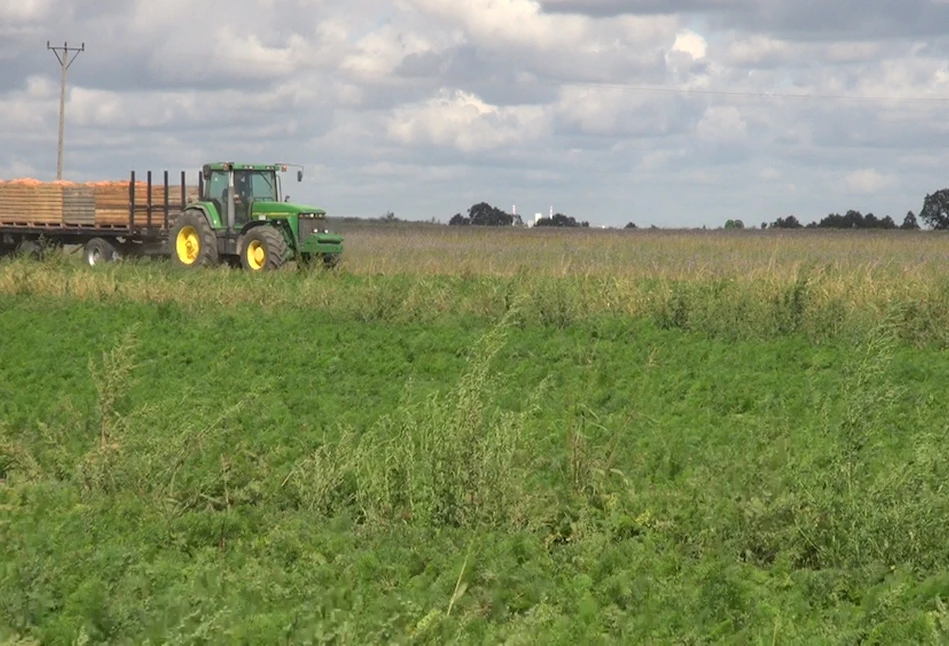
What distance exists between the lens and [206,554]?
8.42m

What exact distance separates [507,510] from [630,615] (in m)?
1.90

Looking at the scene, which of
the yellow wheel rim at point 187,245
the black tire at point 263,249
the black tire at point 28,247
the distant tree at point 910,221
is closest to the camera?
the black tire at point 263,249

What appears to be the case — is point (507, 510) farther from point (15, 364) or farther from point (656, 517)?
point (15, 364)

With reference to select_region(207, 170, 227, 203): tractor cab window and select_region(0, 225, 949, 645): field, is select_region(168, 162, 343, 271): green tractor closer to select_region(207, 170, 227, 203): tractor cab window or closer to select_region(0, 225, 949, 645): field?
select_region(207, 170, 227, 203): tractor cab window

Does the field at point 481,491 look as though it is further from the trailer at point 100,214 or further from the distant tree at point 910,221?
the distant tree at point 910,221

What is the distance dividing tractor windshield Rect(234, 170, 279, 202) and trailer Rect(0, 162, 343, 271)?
0.02 meters

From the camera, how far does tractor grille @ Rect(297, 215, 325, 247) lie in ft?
89.7

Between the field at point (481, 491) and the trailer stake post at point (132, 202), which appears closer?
the field at point (481, 491)

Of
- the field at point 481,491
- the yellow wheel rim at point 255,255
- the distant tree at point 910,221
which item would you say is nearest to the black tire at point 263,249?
the yellow wheel rim at point 255,255

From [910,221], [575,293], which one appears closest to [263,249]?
[575,293]

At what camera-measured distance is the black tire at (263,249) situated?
26266 mm

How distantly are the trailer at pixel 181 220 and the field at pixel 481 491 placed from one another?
34.2 ft

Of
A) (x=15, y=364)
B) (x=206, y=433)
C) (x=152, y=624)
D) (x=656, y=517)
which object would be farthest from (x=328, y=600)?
(x=15, y=364)

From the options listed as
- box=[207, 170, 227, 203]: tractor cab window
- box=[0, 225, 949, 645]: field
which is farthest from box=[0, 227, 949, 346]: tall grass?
box=[207, 170, 227, 203]: tractor cab window
